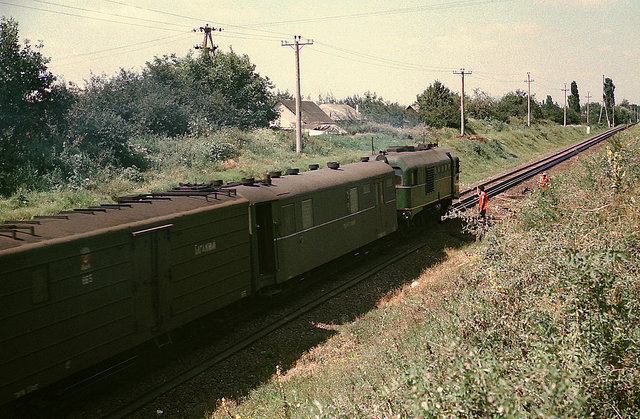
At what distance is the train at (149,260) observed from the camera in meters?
7.98

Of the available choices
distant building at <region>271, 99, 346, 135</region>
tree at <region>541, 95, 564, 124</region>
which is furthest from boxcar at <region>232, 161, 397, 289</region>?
tree at <region>541, 95, 564, 124</region>

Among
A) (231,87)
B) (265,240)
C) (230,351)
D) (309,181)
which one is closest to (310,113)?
(231,87)

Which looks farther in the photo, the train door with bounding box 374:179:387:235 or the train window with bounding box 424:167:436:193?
the train window with bounding box 424:167:436:193

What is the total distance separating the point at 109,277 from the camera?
9.30 meters

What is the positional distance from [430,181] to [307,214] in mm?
8957

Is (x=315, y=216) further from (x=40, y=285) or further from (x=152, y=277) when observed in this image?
(x=40, y=285)

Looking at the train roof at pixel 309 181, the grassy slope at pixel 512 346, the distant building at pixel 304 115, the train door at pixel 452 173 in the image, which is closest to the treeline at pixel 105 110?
the train roof at pixel 309 181

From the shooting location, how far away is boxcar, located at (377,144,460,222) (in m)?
20.4

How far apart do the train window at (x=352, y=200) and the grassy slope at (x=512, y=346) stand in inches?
186

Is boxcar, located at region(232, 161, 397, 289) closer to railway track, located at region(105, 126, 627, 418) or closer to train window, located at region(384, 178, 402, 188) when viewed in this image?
train window, located at region(384, 178, 402, 188)

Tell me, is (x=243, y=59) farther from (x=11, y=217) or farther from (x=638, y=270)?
(x=638, y=270)

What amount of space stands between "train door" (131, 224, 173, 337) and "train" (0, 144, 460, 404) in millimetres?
19

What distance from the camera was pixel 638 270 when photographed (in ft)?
26.0

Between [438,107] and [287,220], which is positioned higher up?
→ [438,107]
